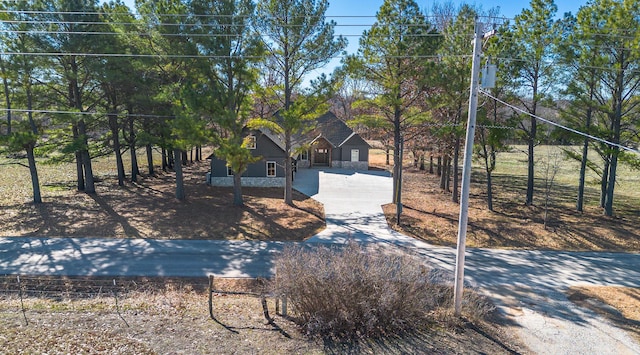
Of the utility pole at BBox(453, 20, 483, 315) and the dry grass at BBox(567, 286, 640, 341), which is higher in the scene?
the utility pole at BBox(453, 20, 483, 315)

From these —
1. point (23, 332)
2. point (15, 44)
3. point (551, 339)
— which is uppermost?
point (15, 44)

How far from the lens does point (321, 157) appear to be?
3681 centimetres

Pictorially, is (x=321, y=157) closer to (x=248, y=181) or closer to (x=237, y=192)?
(x=248, y=181)

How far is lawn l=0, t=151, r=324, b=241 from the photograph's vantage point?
16.2 m

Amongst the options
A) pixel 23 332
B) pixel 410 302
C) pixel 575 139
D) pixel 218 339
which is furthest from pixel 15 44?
pixel 575 139

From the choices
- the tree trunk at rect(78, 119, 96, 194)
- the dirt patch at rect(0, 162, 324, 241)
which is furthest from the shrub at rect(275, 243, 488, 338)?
the tree trunk at rect(78, 119, 96, 194)

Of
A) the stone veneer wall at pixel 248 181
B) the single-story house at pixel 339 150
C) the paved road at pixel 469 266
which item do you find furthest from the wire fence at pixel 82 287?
the single-story house at pixel 339 150

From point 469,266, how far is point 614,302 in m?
4.19

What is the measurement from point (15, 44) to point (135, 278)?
1375 cm

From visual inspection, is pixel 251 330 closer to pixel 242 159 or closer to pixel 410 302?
pixel 410 302

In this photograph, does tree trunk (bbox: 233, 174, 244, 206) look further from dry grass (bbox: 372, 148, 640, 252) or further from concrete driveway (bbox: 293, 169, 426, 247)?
dry grass (bbox: 372, 148, 640, 252)

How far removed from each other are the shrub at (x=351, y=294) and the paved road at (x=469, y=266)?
3241 mm

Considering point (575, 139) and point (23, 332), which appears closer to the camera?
point (23, 332)

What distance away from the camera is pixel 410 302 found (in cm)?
836
